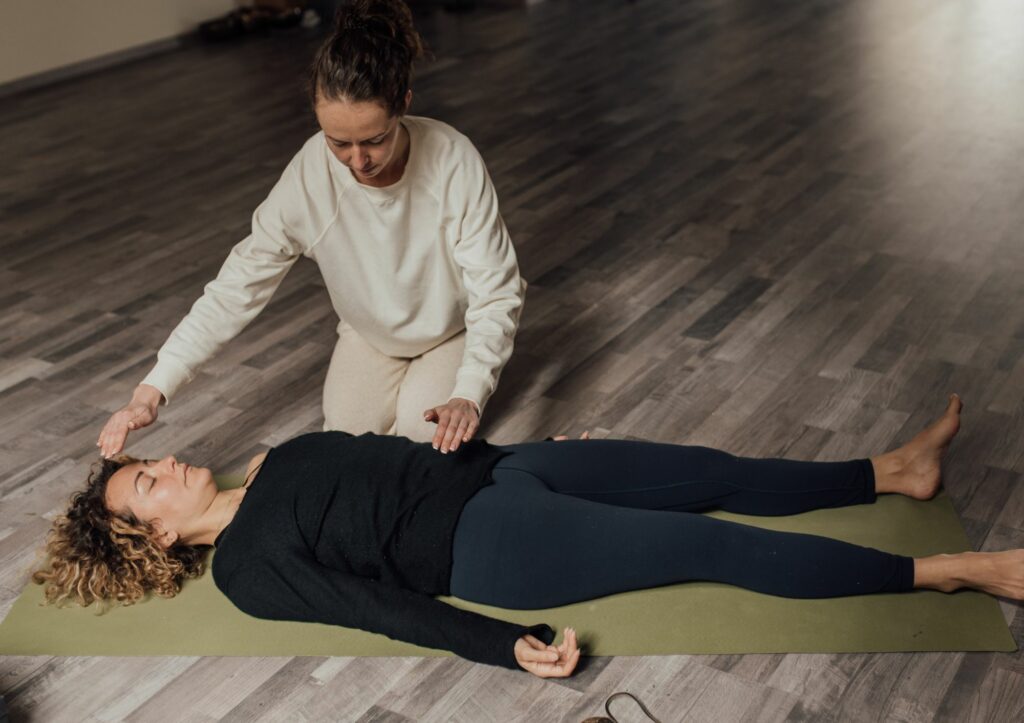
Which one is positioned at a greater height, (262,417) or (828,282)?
(262,417)

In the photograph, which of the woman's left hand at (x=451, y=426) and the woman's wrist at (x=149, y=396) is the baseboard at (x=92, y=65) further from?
the woman's left hand at (x=451, y=426)

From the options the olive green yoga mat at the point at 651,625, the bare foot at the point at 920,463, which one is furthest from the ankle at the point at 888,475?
the olive green yoga mat at the point at 651,625

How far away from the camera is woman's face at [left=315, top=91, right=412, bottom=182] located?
1983 mm

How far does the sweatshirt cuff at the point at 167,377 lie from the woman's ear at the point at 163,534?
0.82 feet

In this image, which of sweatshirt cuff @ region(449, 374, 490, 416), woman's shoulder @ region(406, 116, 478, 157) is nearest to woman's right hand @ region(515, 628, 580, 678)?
sweatshirt cuff @ region(449, 374, 490, 416)

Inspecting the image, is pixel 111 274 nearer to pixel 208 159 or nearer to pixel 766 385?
pixel 208 159

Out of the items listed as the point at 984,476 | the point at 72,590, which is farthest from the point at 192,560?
the point at 984,476

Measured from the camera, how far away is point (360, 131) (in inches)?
79.2

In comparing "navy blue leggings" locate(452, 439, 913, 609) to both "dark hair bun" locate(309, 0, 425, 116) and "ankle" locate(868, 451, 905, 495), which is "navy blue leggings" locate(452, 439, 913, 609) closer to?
"ankle" locate(868, 451, 905, 495)

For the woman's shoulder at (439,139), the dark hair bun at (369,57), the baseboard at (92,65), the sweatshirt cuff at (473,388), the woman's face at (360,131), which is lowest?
the baseboard at (92,65)

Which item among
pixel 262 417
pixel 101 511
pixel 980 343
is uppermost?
pixel 101 511

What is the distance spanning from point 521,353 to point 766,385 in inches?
25.9

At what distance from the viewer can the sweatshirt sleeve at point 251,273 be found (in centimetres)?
227

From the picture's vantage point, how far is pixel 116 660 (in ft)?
6.56
